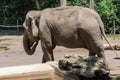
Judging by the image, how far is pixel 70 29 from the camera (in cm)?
912

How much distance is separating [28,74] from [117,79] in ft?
4.74

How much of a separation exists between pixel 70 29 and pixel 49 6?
2058 cm

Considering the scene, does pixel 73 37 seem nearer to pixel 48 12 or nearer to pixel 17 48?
pixel 48 12

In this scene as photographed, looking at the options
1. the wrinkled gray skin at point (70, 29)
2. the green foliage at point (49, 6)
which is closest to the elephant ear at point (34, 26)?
the wrinkled gray skin at point (70, 29)

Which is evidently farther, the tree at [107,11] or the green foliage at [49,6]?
the green foliage at [49,6]

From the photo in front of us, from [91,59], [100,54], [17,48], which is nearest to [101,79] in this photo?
[91,59]

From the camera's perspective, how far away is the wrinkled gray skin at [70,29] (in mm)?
8914

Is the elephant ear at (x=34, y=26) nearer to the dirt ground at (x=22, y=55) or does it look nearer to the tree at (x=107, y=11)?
the dirt ground at (x=22, y=55)

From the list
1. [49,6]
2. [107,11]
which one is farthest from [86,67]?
[49,6]

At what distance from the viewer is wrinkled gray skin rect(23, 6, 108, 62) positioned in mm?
8914

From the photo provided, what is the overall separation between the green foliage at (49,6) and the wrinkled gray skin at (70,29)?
57.2 feet

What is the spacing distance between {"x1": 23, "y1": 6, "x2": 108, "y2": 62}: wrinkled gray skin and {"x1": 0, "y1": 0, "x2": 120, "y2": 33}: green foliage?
17436mm

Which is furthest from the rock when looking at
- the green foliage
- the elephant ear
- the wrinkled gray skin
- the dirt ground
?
the green foliage

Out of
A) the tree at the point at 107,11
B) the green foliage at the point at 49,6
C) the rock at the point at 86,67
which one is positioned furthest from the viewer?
the green foliage at the point at 49,6
